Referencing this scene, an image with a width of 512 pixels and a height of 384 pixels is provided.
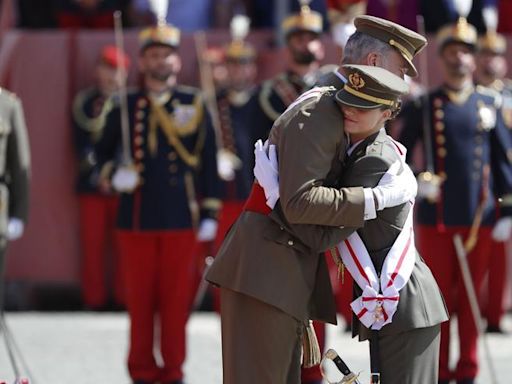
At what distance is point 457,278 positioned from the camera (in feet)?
27.1

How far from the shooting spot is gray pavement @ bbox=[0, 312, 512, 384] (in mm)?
8570

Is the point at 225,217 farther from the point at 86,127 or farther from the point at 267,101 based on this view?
the point at 267,101

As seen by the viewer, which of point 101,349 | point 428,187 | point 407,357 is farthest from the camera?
point 101,349

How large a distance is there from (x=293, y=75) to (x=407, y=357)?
3.42 meters

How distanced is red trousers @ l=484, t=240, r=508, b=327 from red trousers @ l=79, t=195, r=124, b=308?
2.93m

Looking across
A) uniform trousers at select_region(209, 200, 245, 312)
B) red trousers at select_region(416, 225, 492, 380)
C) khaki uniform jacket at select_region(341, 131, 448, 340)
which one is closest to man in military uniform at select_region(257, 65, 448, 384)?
khaki uniform jacket at select_region(341, 131, 448, 340)

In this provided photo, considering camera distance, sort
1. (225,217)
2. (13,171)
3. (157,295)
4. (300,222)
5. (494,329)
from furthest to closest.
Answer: (225,217)
(494,329)
(157,295)
(13,171)
(300,222)

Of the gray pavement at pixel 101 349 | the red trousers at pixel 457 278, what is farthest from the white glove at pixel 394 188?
the red trousers at pixel 457 278

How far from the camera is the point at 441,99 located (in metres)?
8.40

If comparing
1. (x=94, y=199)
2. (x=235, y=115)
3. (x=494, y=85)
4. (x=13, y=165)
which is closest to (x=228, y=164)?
(x=235, y=115)

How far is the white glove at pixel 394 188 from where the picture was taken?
5.22m

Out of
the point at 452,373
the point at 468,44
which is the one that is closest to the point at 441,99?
the point at 468,44

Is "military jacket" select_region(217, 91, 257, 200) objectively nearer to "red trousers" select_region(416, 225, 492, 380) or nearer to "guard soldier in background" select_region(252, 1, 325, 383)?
"guard soldier in background" select_region(252, 1, 325, 383)

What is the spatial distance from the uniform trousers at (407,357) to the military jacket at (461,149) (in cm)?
306
